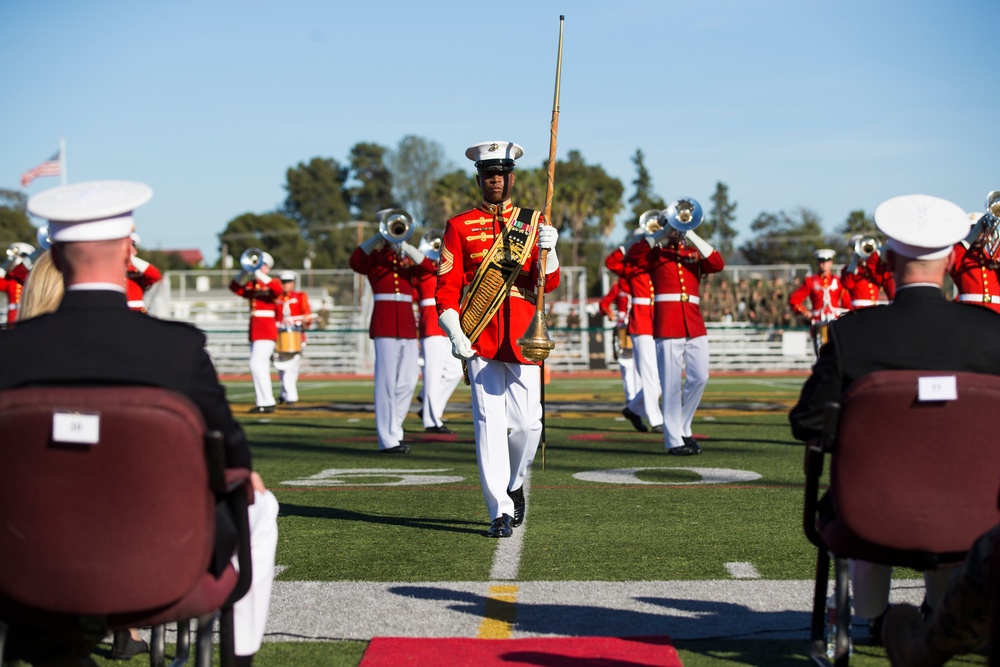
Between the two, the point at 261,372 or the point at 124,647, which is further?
the point at 261,372

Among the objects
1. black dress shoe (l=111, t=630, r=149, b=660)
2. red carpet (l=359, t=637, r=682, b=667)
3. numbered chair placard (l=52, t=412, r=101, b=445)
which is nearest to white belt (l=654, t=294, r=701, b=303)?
red carpet (l=359, t=637, r=682, b=667)

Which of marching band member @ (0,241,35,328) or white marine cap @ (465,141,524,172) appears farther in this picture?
marching band member @ (0,241,35,328)

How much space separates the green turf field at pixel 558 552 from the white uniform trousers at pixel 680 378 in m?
0.34

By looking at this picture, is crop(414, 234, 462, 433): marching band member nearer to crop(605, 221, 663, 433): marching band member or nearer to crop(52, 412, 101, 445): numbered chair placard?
crop(605, 221, 663, 433): marching band member

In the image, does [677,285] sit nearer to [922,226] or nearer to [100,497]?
[922,226]

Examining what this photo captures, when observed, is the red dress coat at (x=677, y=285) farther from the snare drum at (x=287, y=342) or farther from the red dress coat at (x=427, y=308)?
the snare drum at (x=287, y=342)

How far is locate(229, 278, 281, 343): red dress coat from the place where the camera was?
18094 millimetres

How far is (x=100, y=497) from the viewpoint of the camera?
304 centimetres

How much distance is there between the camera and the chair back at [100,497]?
301 centimetres

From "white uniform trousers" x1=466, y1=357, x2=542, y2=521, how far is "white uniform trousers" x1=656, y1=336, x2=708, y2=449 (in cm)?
386

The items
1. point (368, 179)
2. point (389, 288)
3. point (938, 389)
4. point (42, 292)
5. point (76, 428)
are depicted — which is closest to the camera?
point (76, 428)

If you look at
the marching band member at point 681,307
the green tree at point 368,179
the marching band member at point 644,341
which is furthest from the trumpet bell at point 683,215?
the green tree at point 368,179

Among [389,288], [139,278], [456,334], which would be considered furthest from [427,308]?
[456,334]

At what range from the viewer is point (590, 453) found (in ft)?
37.0
